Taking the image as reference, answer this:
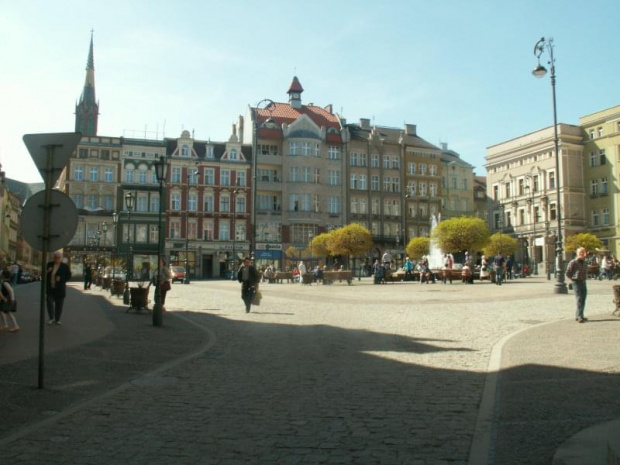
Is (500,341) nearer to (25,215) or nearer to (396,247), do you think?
(25,215)

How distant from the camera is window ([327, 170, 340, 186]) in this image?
74.0 m

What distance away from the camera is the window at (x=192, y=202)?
233 ft

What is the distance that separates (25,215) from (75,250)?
64939 millimetres

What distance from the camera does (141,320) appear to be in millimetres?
16297

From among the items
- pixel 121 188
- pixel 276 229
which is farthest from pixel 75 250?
pixel 276 229

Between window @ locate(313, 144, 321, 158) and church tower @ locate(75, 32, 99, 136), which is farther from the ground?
church tower @ locate(75, 32, 99, 136)

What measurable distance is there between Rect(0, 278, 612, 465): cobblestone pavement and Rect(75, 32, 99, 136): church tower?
101305 millimetres

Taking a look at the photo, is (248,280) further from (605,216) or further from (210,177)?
(605,216)

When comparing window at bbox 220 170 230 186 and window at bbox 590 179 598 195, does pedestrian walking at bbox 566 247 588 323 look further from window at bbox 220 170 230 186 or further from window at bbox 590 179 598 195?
window at bbox 590 179 598 195

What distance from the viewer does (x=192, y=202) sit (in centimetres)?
7119

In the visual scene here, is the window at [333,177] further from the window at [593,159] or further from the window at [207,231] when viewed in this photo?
the window at [593,159]

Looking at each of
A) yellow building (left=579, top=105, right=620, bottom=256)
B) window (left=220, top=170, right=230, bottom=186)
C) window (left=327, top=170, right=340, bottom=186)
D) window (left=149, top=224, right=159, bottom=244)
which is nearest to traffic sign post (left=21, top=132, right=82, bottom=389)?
window (left=149, top=224, right=159, bottom=244)

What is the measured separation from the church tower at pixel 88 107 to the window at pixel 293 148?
156ft

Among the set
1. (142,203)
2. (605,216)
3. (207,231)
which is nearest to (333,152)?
(207,231)
